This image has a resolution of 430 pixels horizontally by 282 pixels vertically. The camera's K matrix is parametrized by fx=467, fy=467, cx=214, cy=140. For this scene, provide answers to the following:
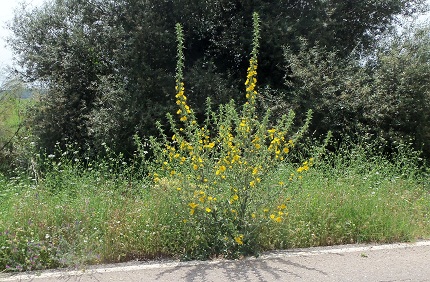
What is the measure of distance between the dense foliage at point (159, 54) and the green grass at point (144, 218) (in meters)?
3.84

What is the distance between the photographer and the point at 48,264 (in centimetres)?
443

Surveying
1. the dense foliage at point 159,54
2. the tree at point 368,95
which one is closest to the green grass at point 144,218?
the tree at point 368,95

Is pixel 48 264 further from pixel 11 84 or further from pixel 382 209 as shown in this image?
pixel 11 84

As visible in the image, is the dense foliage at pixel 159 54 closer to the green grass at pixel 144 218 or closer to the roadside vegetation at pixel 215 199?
the roadside vegetation at pixel 215 199

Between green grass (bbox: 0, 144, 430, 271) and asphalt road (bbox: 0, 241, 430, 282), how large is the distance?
0.67 feet

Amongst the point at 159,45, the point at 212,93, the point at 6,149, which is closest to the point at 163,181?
the point at 212,93

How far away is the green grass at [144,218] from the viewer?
14.9ft

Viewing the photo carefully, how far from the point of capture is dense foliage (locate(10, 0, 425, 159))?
10047mm

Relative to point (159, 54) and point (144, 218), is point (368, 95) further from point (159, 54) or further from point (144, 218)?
point (144, 218)

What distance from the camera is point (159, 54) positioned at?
1083 cm

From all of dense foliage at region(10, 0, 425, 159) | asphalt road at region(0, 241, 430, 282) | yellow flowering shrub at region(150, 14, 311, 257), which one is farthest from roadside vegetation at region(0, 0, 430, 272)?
dense foliage at region(10, 0, 425, 159)

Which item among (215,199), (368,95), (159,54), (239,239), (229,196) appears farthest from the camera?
(159,54)

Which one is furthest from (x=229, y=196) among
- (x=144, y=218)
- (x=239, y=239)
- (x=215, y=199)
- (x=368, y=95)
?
(x=368, y=95)

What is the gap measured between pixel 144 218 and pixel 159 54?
6562 millimetres
